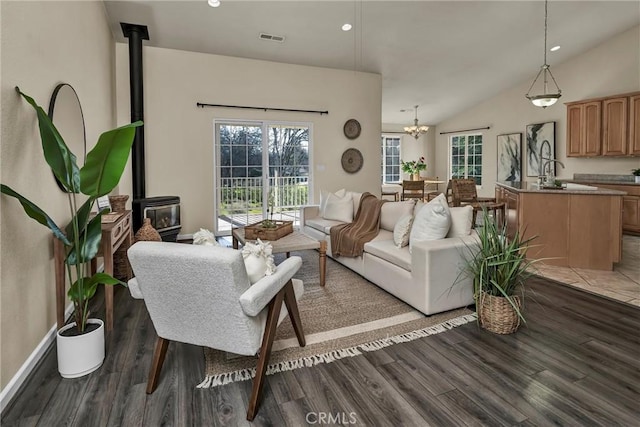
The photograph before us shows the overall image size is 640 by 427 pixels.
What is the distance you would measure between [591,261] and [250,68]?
18.4 ft

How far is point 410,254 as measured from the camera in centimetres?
299

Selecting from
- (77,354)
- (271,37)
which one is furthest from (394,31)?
(77,354)

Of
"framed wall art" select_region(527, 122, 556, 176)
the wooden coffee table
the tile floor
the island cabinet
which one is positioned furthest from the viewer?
"framed wall art" select_region(527, 122, 556, 176)

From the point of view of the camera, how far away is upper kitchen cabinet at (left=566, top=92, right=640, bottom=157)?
19.7 feet

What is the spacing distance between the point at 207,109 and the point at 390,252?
165 inches

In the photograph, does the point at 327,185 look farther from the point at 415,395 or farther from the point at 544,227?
the point at 415,395

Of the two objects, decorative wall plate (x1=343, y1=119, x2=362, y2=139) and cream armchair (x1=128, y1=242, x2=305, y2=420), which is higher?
decorative wall plate (x1=343, y1=119, x2=362, y2=139)

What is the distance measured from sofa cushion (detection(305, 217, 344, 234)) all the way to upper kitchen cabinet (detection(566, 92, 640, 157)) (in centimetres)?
527

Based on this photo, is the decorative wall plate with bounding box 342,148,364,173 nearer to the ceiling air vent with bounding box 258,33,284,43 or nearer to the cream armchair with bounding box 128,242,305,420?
the ceiling air vent with bounding box 258,33,284,43

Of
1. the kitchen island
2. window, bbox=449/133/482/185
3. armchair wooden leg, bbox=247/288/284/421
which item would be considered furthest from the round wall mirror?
window, bbox=449/133/482/185

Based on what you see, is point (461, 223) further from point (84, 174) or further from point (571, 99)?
point (571, 99)

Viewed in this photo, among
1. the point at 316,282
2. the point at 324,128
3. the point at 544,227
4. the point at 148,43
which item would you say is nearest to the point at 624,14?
the point at 544,227

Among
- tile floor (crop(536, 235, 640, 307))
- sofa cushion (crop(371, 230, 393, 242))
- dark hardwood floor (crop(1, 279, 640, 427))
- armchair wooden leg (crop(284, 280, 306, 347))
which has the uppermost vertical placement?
sofa cushion (crop(371, 230, 393, 242))

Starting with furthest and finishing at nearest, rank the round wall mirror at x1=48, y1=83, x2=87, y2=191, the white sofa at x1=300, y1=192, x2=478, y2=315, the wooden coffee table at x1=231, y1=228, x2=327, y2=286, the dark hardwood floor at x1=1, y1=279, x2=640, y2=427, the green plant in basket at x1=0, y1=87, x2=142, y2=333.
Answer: the wooden coffee table at x1=231, y1=228, x2=327, y2=286 < the white sofa at x1=300, y1=192, x2=478, y2=315 < the round wall mirror at x1=48, y1=83, x2=87, y2=191 < the green plant in basket at x1=0, y1=87, x2=142, y2=333 < the dark hardwood floor at x1=1, y1=279, x2=640, y2=427
